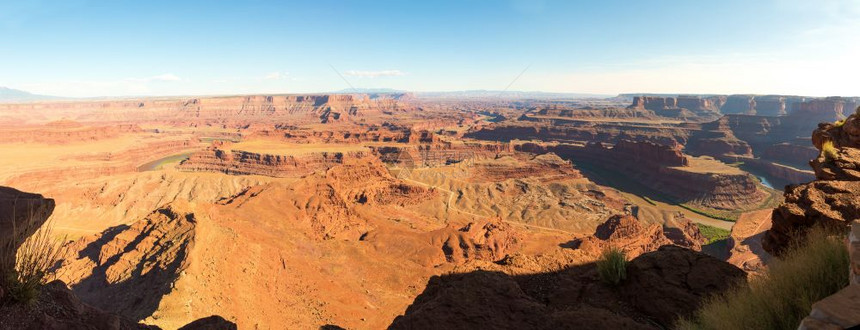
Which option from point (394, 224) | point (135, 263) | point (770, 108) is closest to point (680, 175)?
point (394, 224)

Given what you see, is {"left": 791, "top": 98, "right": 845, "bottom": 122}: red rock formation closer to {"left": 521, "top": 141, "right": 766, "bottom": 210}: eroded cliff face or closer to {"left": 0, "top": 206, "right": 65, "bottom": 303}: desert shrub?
{"left": 521, "top": 141, "right": 766, "bottom": 210}: eroded cliff face

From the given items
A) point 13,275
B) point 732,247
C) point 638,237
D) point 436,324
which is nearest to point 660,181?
point 732,247

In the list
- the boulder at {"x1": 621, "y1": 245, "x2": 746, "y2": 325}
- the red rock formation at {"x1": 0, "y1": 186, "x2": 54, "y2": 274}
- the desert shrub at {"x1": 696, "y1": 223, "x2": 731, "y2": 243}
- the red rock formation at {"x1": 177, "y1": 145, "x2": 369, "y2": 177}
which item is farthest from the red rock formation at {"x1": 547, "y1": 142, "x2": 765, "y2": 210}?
the red rock formation at {"x1": 0, "y1": 186, "x2": 54, "y2": 274}

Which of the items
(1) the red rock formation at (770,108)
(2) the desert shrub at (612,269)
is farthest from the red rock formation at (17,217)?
(1) the red rock formation at (770,108)

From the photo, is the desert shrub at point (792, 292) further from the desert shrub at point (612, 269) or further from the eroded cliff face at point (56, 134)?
the eroded cliff face at point (56, 134)

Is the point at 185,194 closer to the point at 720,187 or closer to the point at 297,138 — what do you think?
the point at 297,138

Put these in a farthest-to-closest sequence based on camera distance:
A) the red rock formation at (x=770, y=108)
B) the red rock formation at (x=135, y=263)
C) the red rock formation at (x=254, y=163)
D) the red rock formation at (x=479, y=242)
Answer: the red rock formation at (x=770, y=108)
the red rock formation at (x=254, y=163)
the red rock formation at (x=479, y=242)
the red rock formation at (x=135, y=263)

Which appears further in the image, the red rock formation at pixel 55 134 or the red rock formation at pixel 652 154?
the red rock formation at pixel 55 134

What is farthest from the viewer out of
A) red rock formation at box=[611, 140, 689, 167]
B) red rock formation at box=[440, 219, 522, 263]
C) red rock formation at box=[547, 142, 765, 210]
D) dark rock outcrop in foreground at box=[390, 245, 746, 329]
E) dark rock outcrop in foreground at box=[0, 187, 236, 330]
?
red rock formation at box=[611, 140, 689, 167]
